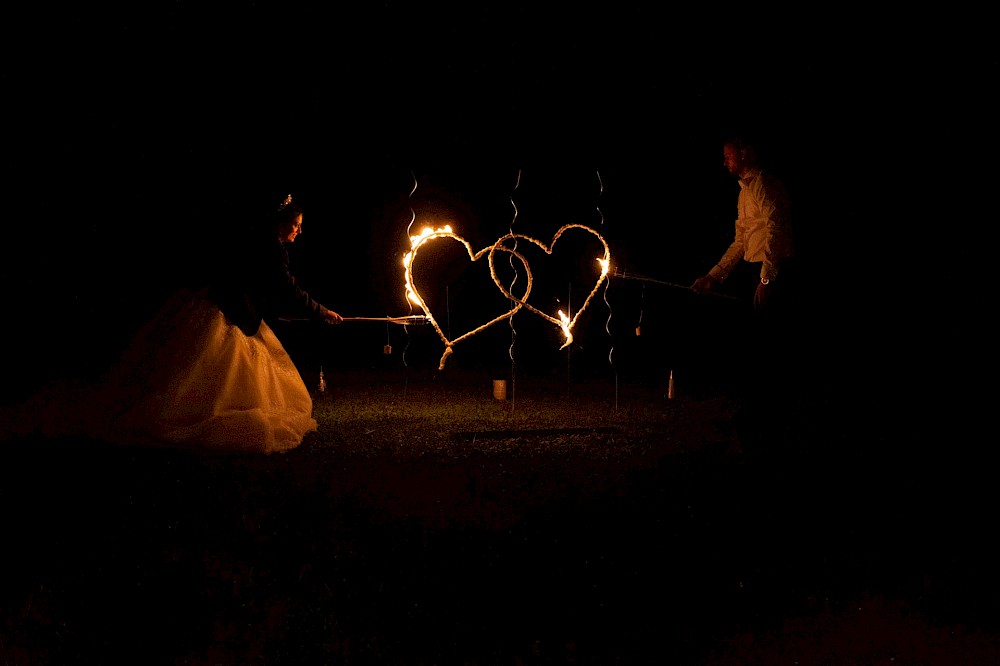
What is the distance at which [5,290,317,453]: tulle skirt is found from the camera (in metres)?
5.58

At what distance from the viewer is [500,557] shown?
357cm

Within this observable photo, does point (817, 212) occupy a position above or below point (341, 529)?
above

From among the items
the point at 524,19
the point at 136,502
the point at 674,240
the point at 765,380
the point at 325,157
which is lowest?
the point at 136,502

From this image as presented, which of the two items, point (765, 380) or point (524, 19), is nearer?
point (765, 380)

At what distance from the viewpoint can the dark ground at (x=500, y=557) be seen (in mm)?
2943

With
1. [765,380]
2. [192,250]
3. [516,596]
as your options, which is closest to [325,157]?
[192,250]

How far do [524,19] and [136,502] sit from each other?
5.89m

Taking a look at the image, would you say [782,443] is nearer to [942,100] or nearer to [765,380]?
[765,380]

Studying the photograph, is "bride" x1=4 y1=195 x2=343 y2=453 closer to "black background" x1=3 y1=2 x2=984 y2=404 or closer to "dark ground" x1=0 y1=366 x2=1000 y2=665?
"dark ground" x1=0 y1=366 x2=1000 y2=665

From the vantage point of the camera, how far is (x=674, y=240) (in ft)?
34.2

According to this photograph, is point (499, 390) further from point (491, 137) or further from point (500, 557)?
point (500, 557)

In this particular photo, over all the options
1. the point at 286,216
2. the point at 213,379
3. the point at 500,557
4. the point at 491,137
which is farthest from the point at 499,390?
the point at 500,557

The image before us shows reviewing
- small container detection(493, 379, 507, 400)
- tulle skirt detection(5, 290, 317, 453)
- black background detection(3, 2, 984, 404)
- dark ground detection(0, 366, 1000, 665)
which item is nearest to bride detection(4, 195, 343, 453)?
tulle skirt detection(5, 290, 317, 453)

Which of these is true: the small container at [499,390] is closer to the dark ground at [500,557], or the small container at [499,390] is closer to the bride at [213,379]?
the bride at [213,379]
